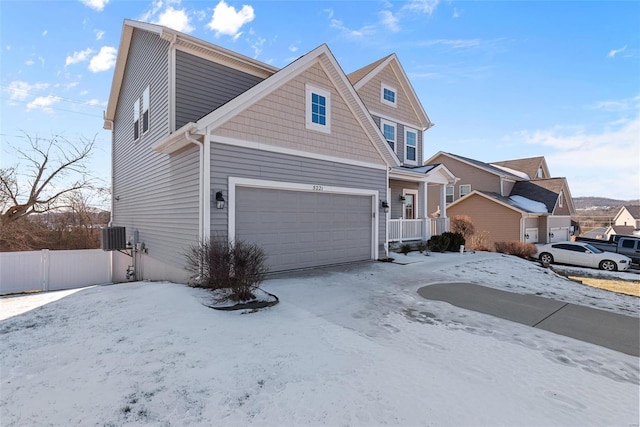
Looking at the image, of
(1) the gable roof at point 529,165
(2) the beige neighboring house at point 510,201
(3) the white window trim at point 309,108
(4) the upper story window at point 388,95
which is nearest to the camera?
(3) the white window trim at point 309,108

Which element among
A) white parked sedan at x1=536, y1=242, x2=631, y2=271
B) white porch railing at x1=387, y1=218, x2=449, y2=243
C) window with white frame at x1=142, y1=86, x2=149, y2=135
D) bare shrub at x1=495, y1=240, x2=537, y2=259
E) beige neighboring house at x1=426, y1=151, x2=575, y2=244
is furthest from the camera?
beige neighboring house at x1=426, y1=151, x2=575, y2=244

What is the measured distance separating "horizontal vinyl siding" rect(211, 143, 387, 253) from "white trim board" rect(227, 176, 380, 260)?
96 mm

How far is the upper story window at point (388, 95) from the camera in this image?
1515 cm

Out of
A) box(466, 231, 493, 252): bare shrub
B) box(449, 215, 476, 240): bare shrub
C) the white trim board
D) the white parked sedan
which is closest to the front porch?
the white trim board

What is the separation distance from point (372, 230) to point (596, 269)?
14390mm

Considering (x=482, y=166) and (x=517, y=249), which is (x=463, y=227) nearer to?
(x=517, y=249)

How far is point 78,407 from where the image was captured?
2.53 metres

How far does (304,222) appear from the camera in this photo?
8781mm

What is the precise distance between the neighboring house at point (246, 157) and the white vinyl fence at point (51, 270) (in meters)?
2.11

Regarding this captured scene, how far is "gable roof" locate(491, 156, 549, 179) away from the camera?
92.2 feet

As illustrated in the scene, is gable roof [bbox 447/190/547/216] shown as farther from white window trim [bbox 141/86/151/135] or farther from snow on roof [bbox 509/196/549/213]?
white window trim [bbox 141/86/151/135]

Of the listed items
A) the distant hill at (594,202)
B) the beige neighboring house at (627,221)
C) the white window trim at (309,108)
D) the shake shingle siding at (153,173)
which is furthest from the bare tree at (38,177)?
the distant hill at (594,202)

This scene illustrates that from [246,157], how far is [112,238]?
745 cm

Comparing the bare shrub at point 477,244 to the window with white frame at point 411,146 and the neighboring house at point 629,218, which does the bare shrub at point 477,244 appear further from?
the neighboring house at point 629,218
